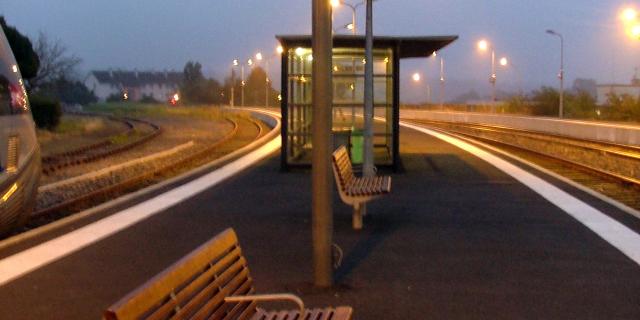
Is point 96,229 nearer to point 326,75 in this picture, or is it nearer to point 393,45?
point 326,75

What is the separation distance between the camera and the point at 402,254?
9.51 meters

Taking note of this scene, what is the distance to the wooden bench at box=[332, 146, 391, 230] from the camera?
1074cm

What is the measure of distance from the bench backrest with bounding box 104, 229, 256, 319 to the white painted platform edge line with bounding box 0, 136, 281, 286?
317 centimetres

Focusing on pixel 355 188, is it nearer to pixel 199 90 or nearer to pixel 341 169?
pixel 341 169

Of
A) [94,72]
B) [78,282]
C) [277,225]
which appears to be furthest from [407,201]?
[94,72]

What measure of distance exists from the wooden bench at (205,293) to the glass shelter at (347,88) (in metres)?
12.5

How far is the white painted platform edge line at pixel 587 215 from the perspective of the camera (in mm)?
10086

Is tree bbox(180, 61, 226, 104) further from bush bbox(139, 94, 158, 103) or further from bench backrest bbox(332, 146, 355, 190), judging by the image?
bench backrest bbox(332, 146, 355, 190)

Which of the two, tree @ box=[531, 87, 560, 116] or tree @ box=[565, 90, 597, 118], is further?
tree @ box=[531, 87, 560, 116]

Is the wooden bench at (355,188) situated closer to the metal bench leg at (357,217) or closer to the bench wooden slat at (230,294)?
the metal bench leg at (357,217)

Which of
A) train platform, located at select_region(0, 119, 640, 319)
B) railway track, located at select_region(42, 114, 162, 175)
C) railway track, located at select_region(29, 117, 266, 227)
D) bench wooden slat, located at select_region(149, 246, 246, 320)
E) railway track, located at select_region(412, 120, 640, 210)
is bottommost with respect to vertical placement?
railway track, located at select_region(412, 120, 640, 210)

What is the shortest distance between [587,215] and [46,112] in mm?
30879

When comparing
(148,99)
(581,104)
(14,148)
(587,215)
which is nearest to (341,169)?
(587,215)

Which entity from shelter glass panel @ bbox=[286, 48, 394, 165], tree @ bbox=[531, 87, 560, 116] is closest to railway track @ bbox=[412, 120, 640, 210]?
shelter glass panel @ bbox=[286, 48, 394, 165]
